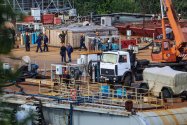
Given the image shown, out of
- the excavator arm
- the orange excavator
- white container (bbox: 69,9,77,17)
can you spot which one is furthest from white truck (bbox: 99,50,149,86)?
white container (bbox: 69,9,77,17)

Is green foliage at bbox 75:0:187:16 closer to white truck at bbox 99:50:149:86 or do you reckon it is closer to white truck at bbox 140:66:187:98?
white truck at bbox 99:50:149:86

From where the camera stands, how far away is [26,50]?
41438 millimetres

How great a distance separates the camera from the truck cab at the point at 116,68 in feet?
89.2

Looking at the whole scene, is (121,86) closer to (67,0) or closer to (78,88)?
(78,88)

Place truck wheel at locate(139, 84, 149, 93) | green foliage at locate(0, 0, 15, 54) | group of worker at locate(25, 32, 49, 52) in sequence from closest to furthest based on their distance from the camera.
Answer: green foliage at locate(0, 0, 15, 54), truck wheel at locate(139, 84, 149, 93), group of worker at locate(25, 32, 49, 52)

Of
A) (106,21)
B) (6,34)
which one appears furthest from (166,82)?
(106,21)

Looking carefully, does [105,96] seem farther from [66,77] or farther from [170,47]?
[170,47]

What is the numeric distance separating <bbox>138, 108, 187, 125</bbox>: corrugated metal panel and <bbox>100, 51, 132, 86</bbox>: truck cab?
5.55m

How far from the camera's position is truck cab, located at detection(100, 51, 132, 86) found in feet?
89.2

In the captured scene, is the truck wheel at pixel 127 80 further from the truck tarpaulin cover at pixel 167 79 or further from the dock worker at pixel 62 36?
the dock worker at pixel 62 36

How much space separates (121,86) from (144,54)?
14.0 meters

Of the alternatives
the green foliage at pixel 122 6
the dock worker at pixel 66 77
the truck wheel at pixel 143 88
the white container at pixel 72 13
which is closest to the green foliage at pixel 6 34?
the truck wheel at pixel 143 88

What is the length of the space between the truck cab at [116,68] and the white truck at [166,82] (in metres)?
2.20

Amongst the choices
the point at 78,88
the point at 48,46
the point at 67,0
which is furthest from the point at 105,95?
the point at 67,0
